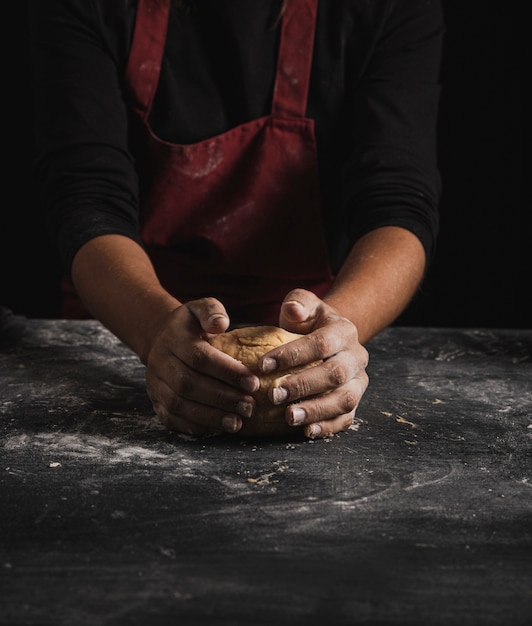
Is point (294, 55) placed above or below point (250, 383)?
above

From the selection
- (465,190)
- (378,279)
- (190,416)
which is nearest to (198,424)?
(190,416)

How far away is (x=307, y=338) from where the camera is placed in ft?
3.60

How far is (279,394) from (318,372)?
0.22 feet

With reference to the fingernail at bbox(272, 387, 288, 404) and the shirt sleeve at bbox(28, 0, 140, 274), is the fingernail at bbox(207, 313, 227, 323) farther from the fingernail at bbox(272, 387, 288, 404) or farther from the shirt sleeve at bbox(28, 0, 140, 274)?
the shirt sleeve at bbox(28, 0, 140, 274)

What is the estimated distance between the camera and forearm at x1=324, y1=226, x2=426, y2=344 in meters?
1.37

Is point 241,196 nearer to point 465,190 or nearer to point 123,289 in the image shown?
point 123,289

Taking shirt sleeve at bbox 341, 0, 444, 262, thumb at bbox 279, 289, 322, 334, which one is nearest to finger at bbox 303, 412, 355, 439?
thumb at bbox 279, 289, 322, 334

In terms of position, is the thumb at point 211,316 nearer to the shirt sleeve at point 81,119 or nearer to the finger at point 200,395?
the finger at point 200,395

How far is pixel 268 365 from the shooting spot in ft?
3.50

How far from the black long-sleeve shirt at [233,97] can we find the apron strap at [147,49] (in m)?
0.02

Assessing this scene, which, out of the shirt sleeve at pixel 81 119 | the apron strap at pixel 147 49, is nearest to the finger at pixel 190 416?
the shirt sleeve at pixel 81 119

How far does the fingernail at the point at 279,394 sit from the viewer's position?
3.48 ft

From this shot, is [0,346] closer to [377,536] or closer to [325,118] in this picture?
[325,118]

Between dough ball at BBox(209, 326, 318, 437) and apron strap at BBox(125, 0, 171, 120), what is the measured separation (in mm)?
720
